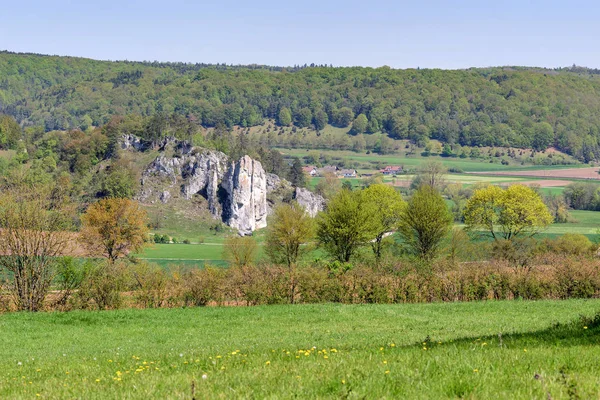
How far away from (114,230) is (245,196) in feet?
233

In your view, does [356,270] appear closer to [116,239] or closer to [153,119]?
[116,239]

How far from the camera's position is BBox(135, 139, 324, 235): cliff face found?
140 m

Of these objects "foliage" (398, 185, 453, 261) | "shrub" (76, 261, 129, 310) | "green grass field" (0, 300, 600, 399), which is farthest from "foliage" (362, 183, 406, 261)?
"green grass field" (0, 300, 600, 399)

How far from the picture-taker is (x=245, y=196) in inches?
5595

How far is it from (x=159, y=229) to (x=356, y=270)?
94.9 m

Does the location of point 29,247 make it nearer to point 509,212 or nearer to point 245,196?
point 509,212

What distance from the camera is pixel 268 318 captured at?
28.5 metres

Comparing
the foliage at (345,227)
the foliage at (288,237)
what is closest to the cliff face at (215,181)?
the foliage at (288,237)

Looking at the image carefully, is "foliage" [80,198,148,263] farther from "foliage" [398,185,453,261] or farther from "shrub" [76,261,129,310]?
"shrub" [76,261,129,310]

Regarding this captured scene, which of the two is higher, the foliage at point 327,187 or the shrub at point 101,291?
the shrub at point 101,291

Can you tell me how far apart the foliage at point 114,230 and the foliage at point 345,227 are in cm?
2034

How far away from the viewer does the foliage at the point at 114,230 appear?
70000 mm

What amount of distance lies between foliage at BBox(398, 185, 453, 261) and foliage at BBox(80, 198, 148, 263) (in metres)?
27.0

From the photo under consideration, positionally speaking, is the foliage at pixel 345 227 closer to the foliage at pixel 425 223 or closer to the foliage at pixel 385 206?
the foliage at pixel 425 223
